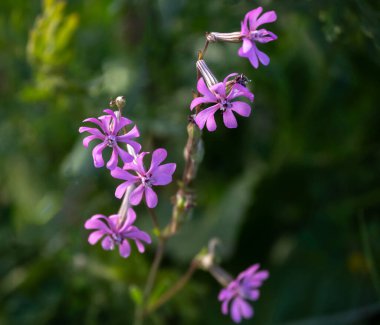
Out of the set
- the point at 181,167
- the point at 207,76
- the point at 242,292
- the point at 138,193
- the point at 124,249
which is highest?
the point at 207,76

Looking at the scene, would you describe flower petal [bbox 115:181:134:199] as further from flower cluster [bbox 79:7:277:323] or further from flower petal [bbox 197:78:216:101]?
flower petal [bbox 197:78:216:101]

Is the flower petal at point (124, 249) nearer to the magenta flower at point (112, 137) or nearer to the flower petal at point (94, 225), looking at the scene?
the flower petal at point (94, 225)

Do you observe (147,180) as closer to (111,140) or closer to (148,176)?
(148,176)

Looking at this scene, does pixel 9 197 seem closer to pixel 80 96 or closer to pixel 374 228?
pixel 80 96

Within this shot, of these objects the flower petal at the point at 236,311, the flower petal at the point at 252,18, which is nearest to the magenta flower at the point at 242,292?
the flower petal at the point at 236,311

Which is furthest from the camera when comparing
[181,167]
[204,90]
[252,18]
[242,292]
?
[181,167]

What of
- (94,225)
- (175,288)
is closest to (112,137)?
(94,225)
